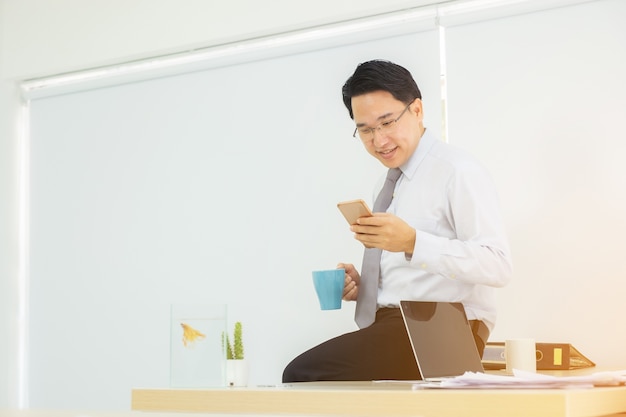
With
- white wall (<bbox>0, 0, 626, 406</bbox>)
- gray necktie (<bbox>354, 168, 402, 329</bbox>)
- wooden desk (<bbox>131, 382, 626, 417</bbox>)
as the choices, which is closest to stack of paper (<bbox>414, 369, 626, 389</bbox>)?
wooden desk (<bbox>131, 382, 626, 417</bbox>)

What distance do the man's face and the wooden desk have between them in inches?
47.5

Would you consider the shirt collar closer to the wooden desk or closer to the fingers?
the fingers

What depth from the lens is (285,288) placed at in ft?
12.9

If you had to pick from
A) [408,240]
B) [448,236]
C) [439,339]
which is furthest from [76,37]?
[439,339]

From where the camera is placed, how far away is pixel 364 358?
2264 mm

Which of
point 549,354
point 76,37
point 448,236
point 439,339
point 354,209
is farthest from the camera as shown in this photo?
point 76,37

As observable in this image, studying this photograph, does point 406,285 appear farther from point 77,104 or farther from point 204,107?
point 77,104

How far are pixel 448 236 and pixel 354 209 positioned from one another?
18.4 inches

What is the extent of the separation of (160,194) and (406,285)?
78.9 inches

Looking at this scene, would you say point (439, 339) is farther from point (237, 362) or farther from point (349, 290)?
point (237, 362)

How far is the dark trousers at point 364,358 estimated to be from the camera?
226 cm

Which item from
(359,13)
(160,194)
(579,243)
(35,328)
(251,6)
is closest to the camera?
(579,243)

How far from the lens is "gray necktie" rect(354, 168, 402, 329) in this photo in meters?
2.62

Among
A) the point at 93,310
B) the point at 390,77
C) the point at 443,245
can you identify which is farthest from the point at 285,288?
the point at 443,245
